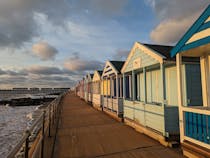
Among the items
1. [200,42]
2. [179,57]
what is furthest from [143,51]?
[200,42]

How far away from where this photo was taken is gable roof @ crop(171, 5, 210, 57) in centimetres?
417

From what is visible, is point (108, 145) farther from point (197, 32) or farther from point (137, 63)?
point (197, 32)

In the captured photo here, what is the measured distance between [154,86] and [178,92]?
137 inches

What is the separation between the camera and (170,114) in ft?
19.9

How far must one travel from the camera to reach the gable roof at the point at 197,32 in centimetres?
417

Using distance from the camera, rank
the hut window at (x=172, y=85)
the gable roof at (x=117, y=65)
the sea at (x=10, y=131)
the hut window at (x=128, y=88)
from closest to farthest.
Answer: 1. the hut window at (x=172, y=85)
2. the sea at (x=10, y=131)
3. the hut window at (x=128, y=88)
4. the gable roof at (x=117, y=65)

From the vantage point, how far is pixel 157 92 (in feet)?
27.7

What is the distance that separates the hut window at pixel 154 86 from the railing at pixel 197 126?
3.30 metres

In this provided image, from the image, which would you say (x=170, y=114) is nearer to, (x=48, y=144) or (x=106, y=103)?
(x=48, y=144)

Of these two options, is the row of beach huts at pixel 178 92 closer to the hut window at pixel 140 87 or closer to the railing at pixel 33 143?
the hut window at pixel 140 87

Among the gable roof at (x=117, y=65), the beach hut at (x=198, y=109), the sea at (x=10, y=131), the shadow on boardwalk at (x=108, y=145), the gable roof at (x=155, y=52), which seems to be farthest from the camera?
the gable roof at (x=117, y=65)

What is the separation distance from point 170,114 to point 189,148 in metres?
1.50

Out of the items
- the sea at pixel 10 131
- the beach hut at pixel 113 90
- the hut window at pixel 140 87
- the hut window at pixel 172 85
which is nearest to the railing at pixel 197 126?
the hut window at pixel 172 85

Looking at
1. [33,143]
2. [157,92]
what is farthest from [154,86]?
[33,143]
